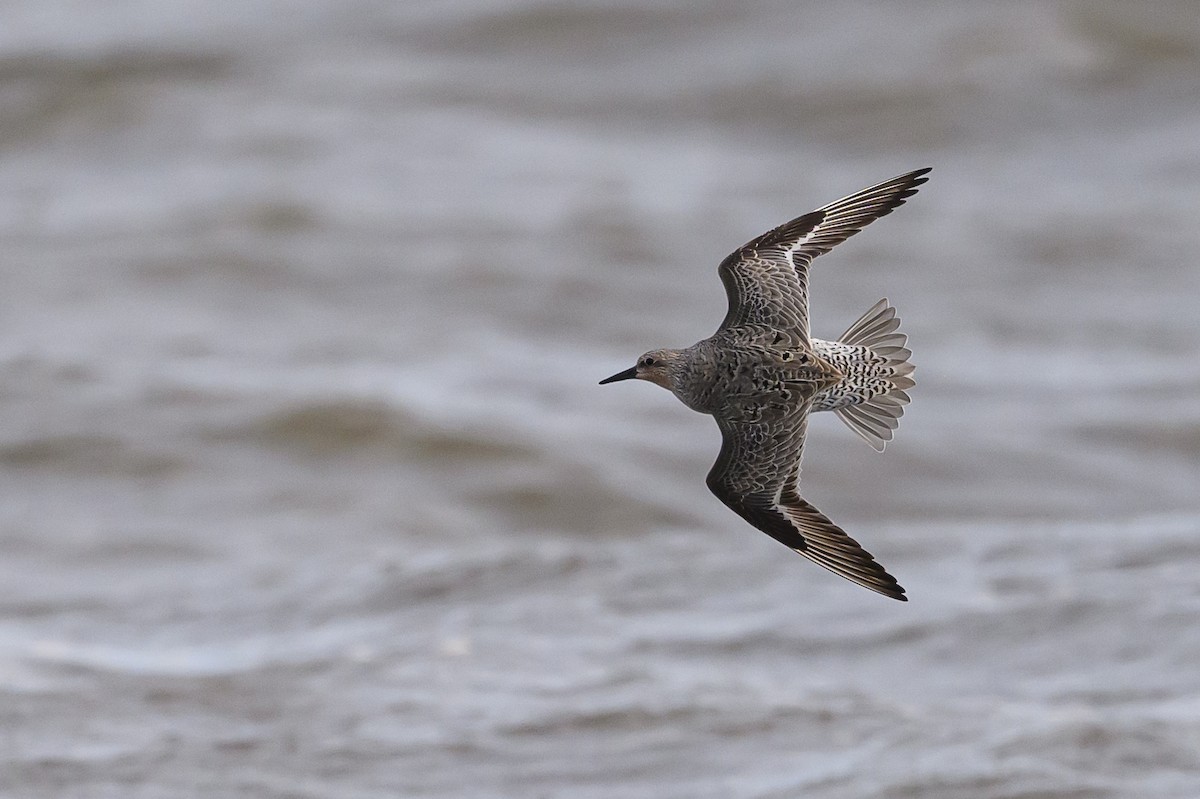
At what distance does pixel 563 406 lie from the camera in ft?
33.3

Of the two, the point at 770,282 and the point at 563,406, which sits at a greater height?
the point at 563,406

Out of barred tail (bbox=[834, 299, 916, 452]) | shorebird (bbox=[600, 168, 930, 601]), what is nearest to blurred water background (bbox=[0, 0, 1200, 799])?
barred tail (bbox=[834, 299, 916, 452])

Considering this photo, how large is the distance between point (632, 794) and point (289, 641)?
6.54 ft

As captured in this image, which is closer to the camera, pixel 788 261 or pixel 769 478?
pixel 769 478

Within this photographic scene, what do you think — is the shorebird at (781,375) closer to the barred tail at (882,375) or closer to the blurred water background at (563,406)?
the barred tail at (882,375)

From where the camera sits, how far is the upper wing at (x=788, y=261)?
340cm

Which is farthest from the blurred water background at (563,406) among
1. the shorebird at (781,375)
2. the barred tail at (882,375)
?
the shorebird at (781,375)

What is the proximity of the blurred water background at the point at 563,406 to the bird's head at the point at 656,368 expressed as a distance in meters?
2.77

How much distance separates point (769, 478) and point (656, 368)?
307mm

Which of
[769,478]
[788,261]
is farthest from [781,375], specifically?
[788,261]

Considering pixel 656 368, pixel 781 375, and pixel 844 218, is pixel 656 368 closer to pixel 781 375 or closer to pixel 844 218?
pixel 781 375

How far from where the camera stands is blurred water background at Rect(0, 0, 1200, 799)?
645 centimetres

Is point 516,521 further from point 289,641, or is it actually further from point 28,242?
point 28,242

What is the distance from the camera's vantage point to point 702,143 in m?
13.2
